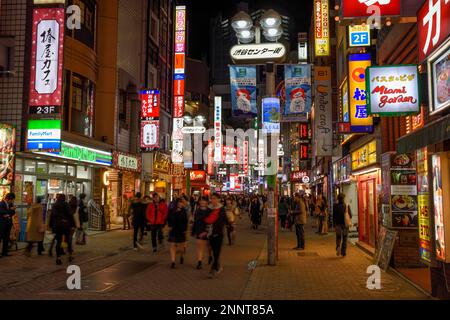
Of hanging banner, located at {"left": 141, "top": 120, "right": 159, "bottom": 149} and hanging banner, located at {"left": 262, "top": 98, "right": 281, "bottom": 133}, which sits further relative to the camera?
hanging banner, located at {"left": 141, "top": 120, "right": 159, "bottom": 149}

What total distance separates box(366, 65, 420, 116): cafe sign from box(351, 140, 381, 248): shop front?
451 cm

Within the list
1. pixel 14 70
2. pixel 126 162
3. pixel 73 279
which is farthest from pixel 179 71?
pixel 73 279

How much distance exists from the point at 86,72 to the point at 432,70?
55.1ft

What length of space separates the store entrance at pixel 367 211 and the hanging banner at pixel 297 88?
11.9 ft

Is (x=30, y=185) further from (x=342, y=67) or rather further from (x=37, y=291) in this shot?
(x=342, y=67)

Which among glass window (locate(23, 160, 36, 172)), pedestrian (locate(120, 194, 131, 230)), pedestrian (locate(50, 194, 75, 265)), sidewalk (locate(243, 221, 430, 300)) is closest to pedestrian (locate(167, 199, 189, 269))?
sidewalk (locate(243, 221, 430, 300))

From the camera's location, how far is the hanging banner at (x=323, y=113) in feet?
84.9

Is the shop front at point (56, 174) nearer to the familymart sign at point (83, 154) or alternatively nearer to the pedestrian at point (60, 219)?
the familymart sign at point (83, 154)

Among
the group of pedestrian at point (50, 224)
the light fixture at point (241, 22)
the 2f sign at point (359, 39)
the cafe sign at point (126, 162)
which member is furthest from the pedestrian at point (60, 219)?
the cafe sign at point (126, 162)

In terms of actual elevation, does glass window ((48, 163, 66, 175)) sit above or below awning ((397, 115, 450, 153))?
above

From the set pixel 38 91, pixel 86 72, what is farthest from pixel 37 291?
pixel 86 72

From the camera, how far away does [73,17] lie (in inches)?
794

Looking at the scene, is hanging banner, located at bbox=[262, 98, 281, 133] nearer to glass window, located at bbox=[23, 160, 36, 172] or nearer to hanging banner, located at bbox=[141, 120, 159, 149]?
glass window, located at bbox=[23, 160, 36, 172]

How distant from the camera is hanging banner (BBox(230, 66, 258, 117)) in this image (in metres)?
12.7
